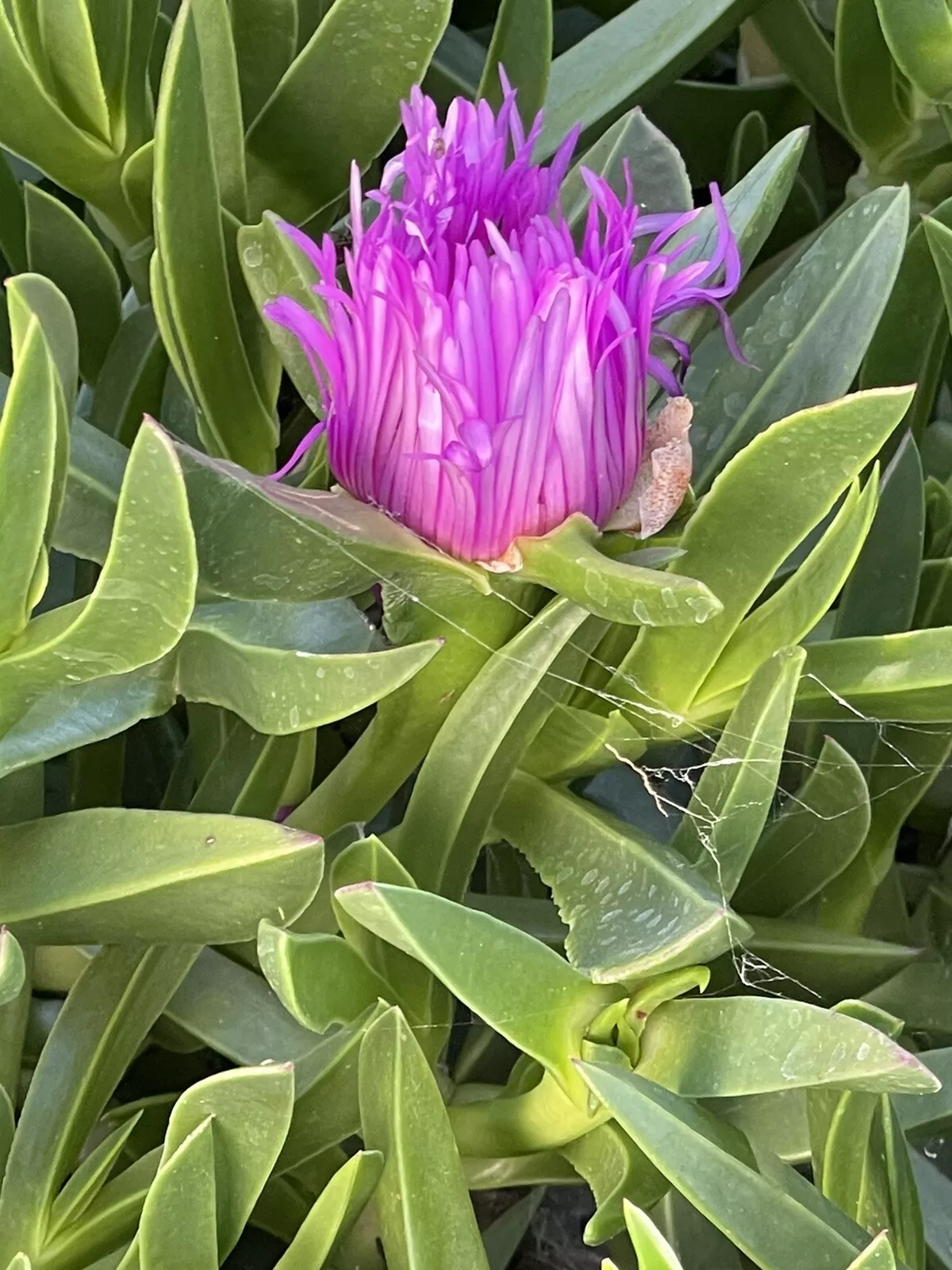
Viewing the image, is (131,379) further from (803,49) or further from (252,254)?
Answer: (803,49)

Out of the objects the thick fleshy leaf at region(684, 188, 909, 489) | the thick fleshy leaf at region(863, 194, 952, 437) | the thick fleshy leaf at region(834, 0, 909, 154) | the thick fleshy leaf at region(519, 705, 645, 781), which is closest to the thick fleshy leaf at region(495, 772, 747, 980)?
the thick fleshy leaf at region(519, 705, 645, 781)

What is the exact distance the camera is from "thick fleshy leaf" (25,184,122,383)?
403 mm

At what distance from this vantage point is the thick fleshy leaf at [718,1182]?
0.90ft

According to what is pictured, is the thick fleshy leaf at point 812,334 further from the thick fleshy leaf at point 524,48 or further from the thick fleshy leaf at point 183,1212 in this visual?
the thick fleshy leaf at point 183,1212

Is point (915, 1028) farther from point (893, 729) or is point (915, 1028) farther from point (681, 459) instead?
point (681, 459)

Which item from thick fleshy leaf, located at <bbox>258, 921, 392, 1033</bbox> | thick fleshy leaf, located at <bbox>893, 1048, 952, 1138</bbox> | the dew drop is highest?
the dew drop

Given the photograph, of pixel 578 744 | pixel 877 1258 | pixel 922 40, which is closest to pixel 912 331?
pixel 922 40

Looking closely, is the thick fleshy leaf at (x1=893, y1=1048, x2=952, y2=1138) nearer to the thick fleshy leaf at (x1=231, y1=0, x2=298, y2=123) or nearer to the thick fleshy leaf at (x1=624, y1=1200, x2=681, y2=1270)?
the thick fleshy leaf at (x1=624, y1=1200, x2=681, y2=1270)

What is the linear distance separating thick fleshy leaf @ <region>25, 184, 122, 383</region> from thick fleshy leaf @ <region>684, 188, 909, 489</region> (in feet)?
0.67

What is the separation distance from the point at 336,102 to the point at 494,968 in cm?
25

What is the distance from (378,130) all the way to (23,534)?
176 mm

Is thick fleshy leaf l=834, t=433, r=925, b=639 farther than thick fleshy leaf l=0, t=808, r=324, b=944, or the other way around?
thick fleshy leaf l=834, t=433, r=925, b=639

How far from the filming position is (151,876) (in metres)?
0.30

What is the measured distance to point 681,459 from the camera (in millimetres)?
308
